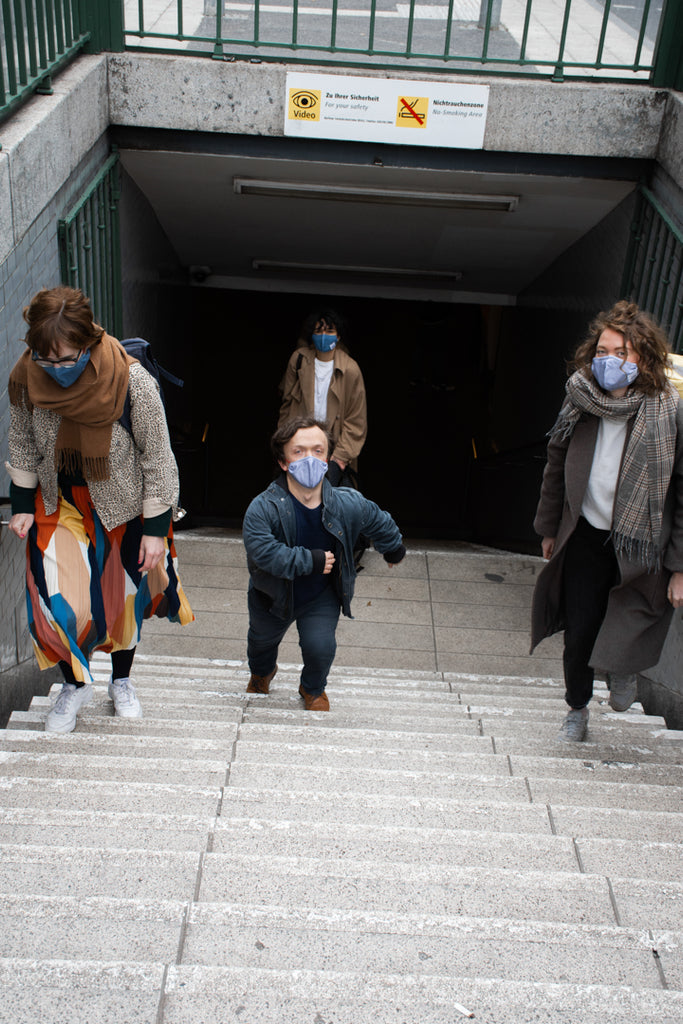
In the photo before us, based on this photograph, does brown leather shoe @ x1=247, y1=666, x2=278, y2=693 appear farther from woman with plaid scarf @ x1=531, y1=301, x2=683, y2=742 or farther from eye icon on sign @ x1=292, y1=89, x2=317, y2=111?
eye icon on sign @ x1=292, y1=89, x2=317, y2=111

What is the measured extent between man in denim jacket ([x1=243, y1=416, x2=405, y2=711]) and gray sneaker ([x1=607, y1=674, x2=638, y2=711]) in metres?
0.96

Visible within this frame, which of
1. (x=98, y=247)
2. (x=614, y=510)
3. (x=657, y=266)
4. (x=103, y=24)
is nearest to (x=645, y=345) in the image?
(x=614, y=510)

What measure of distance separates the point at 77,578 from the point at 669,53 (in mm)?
4847

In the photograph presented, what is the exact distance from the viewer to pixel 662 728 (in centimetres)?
386

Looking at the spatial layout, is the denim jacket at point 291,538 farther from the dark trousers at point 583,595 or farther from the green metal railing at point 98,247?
the green metal railing at point 98,247

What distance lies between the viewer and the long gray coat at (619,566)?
3.02m

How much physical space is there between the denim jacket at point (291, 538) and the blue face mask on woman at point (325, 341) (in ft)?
7.56

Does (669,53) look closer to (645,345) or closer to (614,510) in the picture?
(645,345)

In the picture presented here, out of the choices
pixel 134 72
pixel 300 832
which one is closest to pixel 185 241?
pixel 134 72

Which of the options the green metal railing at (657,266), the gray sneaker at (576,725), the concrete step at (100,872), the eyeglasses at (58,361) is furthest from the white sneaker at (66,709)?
the green metal railing at (657,266)

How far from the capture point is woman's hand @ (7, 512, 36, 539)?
292 cm

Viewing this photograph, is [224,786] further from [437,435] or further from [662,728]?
[437,435]

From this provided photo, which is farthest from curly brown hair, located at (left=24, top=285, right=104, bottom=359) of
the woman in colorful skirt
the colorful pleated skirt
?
the colorful pleated skirt

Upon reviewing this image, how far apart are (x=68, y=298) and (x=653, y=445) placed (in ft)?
6.29
